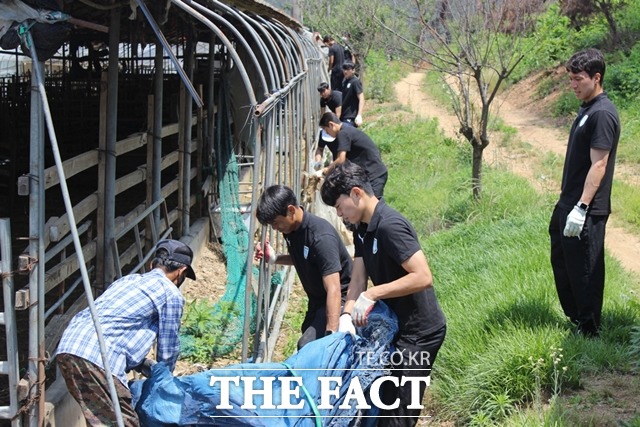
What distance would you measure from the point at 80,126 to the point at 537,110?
42.2 ft

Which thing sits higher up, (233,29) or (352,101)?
(233,29)

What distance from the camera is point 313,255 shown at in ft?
15.0

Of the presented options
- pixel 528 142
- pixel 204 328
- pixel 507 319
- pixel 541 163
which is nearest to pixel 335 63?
pixel 528 142

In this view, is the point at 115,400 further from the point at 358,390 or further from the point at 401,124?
the point at 401,124

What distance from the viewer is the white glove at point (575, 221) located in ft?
16.7

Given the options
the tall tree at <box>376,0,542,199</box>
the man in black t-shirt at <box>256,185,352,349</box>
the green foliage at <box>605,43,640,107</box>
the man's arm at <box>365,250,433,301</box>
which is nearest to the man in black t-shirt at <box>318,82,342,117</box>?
the tall tree at <box>376,0,542,199</box>

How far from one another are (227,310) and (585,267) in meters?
3.02

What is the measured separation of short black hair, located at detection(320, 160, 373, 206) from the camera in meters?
3.91

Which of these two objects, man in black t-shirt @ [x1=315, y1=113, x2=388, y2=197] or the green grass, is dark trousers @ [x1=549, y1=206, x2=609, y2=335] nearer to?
the green grass

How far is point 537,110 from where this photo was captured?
70.0ft

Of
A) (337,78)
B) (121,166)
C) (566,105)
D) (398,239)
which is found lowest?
(121,166)

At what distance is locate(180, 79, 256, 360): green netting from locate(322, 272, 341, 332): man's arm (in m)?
0.91

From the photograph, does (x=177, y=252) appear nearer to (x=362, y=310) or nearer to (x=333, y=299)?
(x=333, y=299)

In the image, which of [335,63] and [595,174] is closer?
[595,174]
